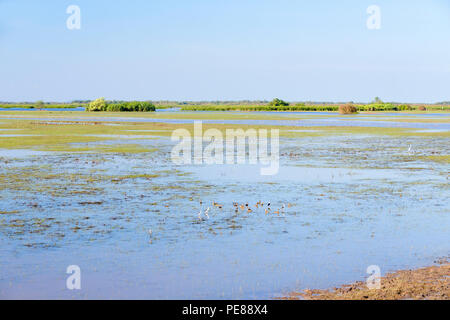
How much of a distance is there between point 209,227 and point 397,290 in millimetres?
5369

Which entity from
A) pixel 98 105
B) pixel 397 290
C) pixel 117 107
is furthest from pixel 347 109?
pixel 397 290

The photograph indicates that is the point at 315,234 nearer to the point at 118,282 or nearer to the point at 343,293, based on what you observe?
the point at 343,293

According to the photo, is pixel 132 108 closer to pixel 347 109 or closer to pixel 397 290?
pixel 347 109

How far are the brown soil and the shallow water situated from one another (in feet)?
1.23

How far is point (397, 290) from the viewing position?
29.6ft

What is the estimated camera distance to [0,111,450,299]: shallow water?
9.70 meters

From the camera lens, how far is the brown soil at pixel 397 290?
28.6 ft

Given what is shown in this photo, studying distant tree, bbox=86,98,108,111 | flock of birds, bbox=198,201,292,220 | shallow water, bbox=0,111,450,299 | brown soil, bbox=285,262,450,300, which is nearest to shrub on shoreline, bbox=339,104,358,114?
distant tree, bbox=86,98,108,111

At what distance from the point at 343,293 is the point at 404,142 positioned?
32.0 meters

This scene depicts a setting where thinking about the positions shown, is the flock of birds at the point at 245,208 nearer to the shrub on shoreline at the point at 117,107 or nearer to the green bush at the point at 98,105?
the shrub on shoreline at the point at 117,107

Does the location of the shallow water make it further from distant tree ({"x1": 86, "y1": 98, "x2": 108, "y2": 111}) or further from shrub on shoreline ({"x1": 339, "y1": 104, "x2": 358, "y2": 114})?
distant tree ({"x1": 86, "y1": 98, "x2": 108, "y2": 111})

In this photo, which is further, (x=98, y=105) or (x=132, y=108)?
(x=132, y=108)
